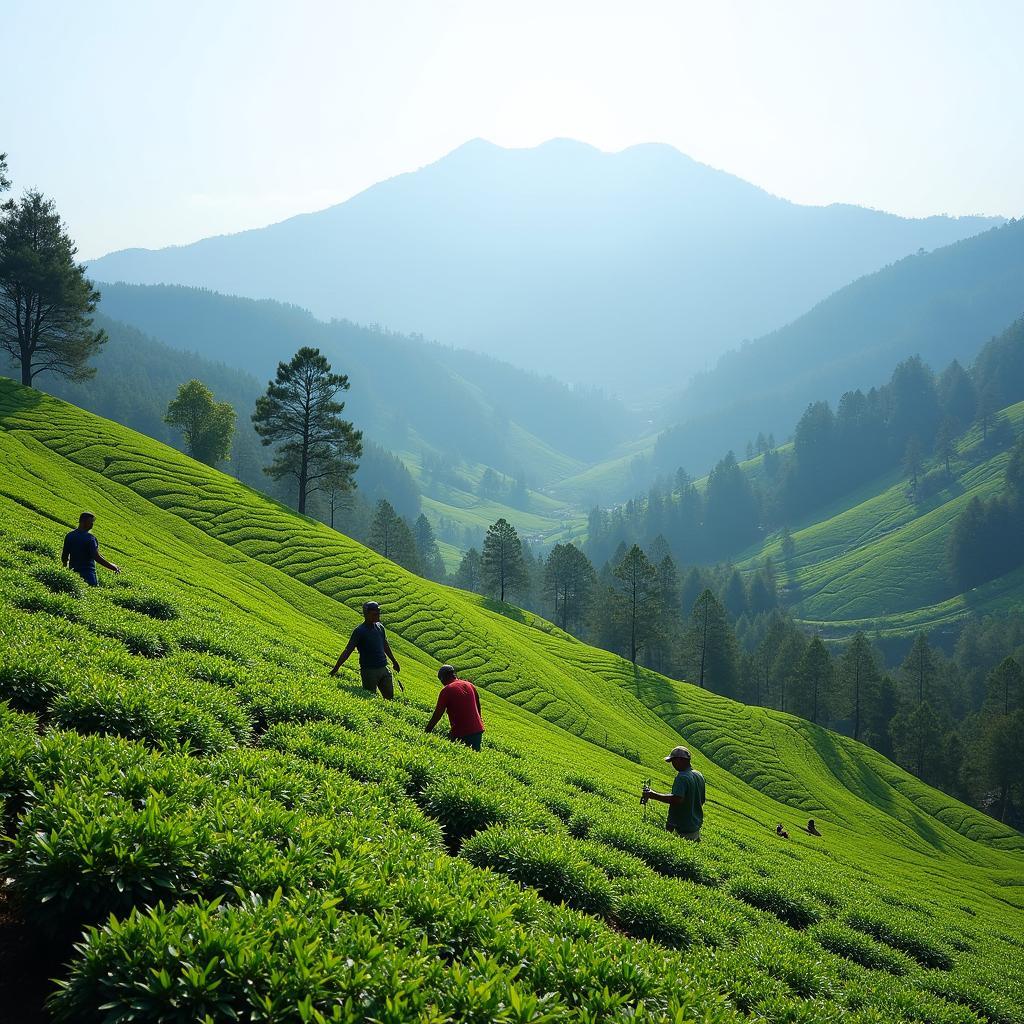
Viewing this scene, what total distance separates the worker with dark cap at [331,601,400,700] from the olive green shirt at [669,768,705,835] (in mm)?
8775

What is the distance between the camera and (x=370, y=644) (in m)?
19.2

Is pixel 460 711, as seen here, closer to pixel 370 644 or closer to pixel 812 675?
pixel 370 644

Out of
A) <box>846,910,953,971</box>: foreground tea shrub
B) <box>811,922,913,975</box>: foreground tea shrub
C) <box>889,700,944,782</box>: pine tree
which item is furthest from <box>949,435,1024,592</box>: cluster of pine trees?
<box>811,922,913,975</box>: foreground tea shrub

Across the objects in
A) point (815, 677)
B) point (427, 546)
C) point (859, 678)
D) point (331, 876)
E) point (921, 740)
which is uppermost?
point (427, 546)

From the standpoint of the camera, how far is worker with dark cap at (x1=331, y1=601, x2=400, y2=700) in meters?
19.0

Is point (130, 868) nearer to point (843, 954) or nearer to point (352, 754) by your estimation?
point (352, 754)

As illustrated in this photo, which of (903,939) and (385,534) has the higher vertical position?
(385,534)

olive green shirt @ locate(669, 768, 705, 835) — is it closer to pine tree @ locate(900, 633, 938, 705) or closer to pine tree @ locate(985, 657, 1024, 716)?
pine tree @ locate(985, 657, 1024, 716)

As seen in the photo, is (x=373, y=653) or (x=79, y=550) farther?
(x=79, y=550)

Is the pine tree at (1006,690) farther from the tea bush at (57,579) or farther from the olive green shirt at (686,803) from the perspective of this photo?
the tea bush at (57,579)

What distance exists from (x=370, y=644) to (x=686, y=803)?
10.1 meters

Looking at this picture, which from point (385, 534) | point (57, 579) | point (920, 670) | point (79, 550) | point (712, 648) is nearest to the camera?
point (57, 579)

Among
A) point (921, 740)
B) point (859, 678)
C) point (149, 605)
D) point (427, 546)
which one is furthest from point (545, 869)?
point (427, 546)

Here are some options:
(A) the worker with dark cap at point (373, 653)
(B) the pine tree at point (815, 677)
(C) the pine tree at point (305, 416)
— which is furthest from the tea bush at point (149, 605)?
(B) the pine tree at point (815, 677)
